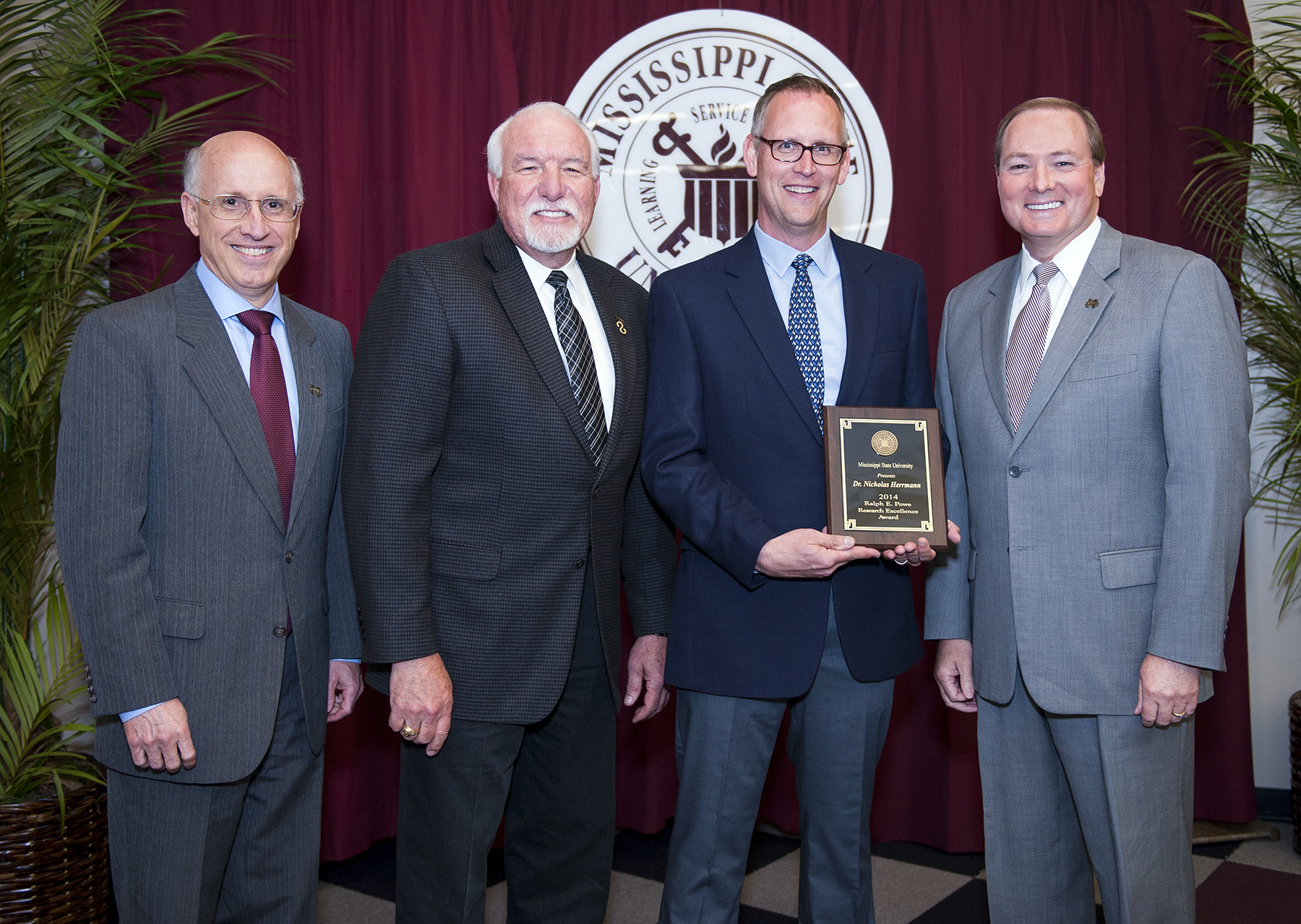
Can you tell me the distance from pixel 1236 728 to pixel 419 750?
2940 millimetres

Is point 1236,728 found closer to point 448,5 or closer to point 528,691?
point 528,691

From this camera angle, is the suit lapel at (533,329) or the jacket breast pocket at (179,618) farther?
the suit lapel at (533,329)

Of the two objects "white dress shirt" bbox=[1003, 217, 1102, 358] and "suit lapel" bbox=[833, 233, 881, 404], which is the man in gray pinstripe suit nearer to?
"suit lapel" bbox=[833, 233, 881, 404]

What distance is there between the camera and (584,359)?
211 cm

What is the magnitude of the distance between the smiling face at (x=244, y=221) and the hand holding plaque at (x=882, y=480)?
46.2 inches

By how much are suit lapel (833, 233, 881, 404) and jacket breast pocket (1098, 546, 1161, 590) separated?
0.59m

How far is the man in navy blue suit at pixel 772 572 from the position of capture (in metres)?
2.02

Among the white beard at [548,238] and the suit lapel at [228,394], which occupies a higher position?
the white beard at [548,238]

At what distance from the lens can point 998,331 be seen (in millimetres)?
2166

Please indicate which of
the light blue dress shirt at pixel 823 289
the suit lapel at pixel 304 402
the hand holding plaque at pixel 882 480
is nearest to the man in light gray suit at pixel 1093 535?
the hand holding plaque at pixel 882 480

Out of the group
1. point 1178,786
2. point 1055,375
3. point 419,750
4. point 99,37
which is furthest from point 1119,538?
point 99,37

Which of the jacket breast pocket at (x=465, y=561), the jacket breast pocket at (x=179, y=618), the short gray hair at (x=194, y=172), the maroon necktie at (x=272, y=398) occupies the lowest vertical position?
the jacket breast pocket at (x=179, y=618)

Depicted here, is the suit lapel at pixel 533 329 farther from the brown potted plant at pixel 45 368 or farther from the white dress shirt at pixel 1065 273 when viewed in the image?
the brown potted plant at pixel 45 368

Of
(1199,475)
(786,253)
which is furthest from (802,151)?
(1199,475)
